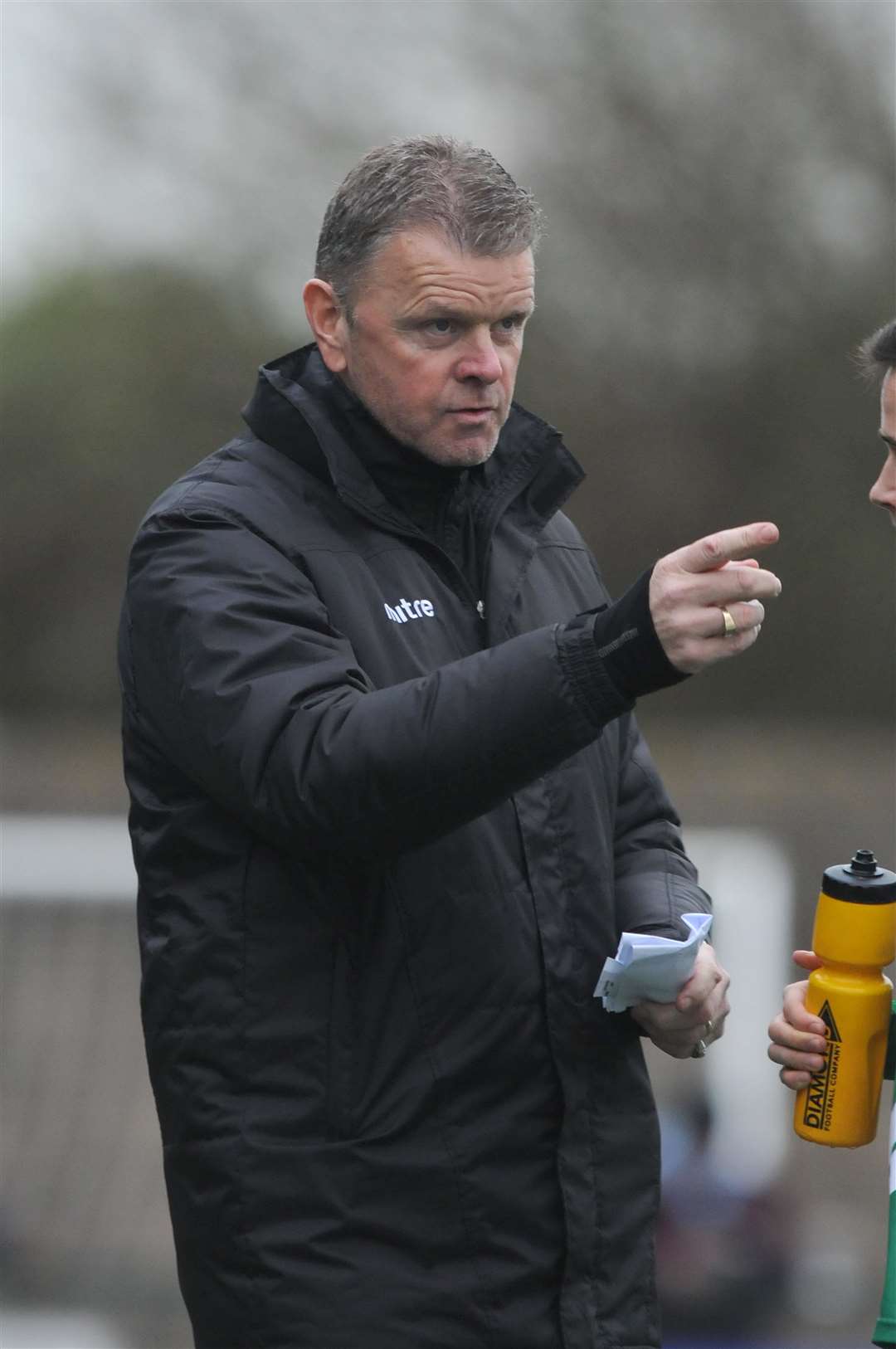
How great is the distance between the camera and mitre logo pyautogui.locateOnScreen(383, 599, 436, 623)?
2.17 metres

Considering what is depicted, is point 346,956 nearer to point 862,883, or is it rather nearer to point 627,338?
point 862,883

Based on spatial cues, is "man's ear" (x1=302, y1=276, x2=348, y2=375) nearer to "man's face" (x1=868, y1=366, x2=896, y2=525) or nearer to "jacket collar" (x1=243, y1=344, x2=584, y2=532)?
"jacket collar" (x1=243, y1=344, x2=584, y2=532)

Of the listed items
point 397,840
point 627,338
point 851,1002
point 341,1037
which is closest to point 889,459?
point 851,1002

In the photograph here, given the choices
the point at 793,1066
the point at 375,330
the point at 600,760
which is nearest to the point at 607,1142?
the point at 793,1066

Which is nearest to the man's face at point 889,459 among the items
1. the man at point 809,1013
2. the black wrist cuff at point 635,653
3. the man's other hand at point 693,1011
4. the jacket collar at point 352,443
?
the man at point 809,1013

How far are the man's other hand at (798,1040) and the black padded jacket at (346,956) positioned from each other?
23 centimetres

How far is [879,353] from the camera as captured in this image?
95.1 inches

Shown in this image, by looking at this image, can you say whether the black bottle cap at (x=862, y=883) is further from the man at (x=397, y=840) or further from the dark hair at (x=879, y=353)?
the dark hair at (x=879, y=353)

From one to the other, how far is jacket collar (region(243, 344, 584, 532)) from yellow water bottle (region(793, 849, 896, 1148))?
2.30ft

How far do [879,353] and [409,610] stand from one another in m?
0.80

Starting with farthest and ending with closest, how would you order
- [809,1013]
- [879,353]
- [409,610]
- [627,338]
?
[627,338] < [879,353] < [809,1013] < [409,610]

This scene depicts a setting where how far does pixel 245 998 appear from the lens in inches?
82.1

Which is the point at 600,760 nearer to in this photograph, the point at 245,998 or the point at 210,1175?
the point at 245,998

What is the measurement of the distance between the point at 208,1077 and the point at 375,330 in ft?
3.30
